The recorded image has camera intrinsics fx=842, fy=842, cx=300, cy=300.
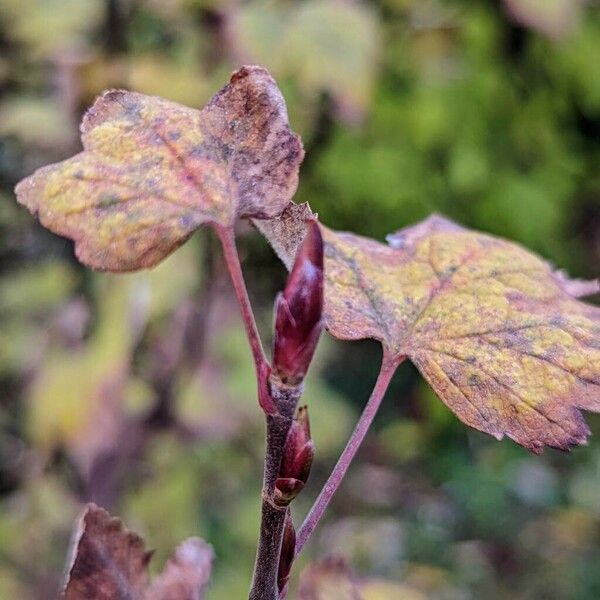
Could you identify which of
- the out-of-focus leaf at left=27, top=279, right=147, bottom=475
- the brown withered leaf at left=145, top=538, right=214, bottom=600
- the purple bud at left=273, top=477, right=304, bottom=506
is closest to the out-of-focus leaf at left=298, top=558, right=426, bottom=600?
the brown withered leaf at left=145, top=538, right=214, bottom=600

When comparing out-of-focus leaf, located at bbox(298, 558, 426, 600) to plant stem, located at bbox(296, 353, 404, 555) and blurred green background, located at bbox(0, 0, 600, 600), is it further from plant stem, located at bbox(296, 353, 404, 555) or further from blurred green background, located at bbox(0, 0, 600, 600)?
blurred green background, located at bbox(0, 0, 600, 600)

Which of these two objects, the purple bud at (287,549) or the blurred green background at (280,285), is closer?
the purple bud at (287,549)

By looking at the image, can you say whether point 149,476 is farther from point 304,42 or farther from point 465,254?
point 465,254

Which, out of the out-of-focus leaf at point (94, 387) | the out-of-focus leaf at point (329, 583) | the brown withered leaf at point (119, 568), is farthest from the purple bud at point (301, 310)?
the out-of-focus leaf at point (94, 387)

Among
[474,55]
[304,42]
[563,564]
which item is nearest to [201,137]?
[304,42]

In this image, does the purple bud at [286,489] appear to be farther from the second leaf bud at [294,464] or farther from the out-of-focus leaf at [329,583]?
the out-of-focus leaf at [329,583]

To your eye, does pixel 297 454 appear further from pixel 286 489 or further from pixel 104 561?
pixel 104 561

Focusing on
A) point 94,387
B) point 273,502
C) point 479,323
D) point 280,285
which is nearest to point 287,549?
point 273,502

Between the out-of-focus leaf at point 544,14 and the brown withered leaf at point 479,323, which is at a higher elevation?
the brown withered leaf at point 479,323
